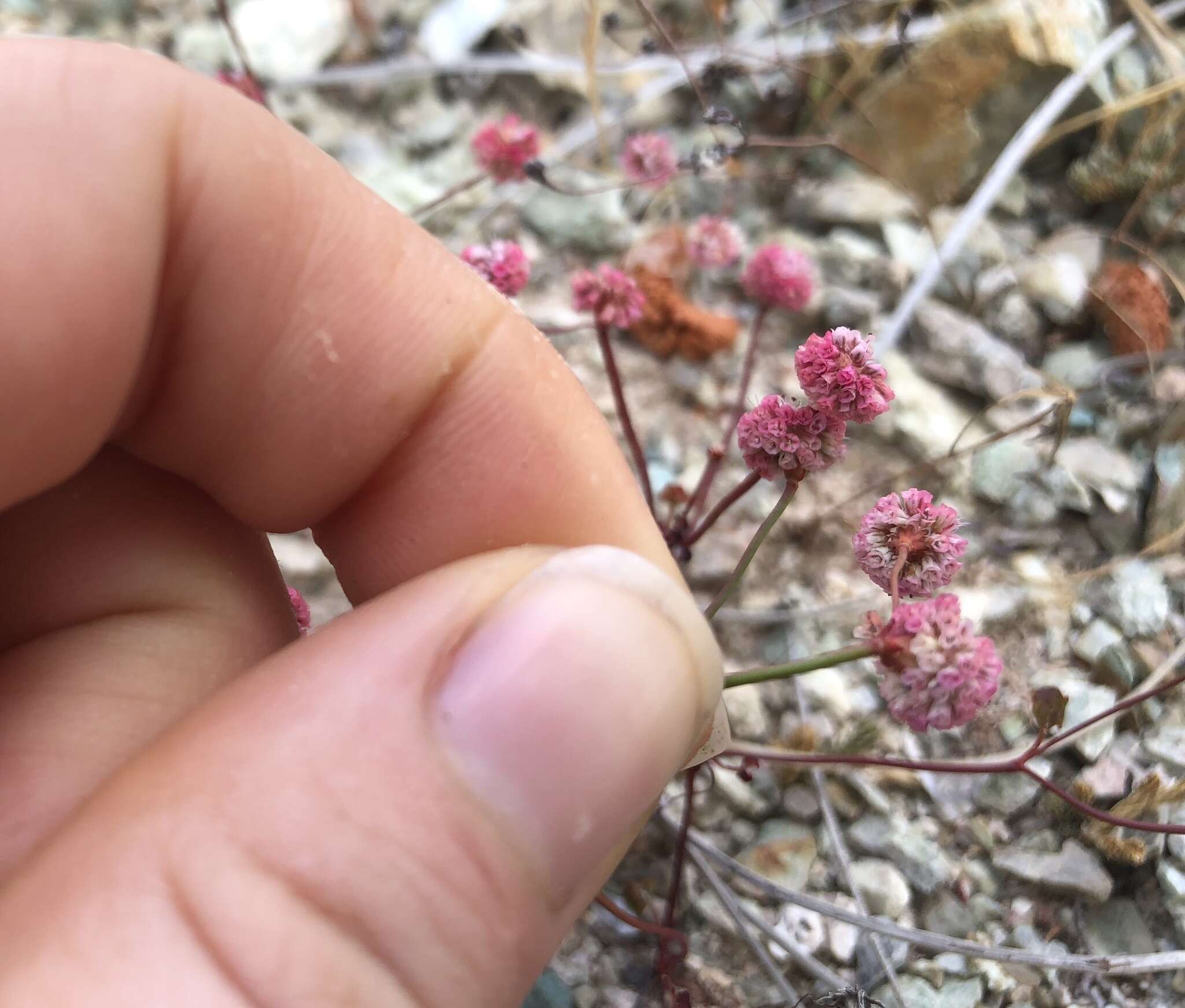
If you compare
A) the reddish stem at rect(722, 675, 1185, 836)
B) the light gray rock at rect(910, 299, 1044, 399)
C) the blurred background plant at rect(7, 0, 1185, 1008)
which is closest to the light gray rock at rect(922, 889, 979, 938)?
the blurred background plant at rect(7, 0, 1185, 1008)

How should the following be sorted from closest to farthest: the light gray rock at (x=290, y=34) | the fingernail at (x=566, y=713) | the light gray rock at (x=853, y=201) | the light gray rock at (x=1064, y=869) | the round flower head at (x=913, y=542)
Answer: the fingernail at (x=566, y=713), the round flower head at (x=913, y=542), the light gray rock at (x=1064, y=869), the light gray rock at (x=853, y=201), the light gray rock at (x=290, y=34)

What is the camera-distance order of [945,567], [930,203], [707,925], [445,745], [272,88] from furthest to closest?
[272,88]
[930,203]
[707,925]
[945,567]
[445,745]

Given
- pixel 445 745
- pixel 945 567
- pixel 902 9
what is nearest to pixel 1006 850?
pixel 945 567

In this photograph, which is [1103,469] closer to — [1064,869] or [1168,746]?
[1168,746]

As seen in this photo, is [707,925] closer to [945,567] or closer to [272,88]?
[945,567]

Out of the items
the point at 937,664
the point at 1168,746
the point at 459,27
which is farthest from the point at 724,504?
the point at 459,27

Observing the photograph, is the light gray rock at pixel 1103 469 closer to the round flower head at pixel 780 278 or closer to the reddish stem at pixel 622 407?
the round flower head at pixel 780 278

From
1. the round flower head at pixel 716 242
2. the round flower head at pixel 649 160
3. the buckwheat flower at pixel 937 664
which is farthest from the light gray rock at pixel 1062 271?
the buckwheat flower at pixel 937 664
